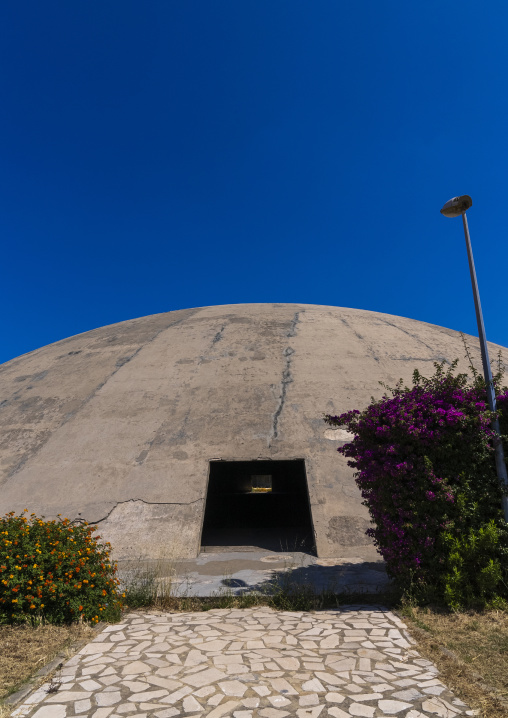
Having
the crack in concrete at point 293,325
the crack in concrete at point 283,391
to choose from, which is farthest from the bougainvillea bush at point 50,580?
the crack in concrete at point 293,325

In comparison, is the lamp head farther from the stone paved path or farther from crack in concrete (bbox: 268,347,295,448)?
the stone paved path

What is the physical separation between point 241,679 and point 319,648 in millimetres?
1045

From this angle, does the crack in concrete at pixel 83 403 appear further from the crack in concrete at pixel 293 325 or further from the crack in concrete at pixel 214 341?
the crack in concrete at pixel 293 325

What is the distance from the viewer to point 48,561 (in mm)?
5457

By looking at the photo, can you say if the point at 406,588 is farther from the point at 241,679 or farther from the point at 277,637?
the point at 241,679

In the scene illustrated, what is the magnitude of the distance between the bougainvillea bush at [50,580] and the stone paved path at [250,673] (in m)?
0.40

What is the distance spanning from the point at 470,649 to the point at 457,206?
613 cm

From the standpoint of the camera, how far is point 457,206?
738 centimetres

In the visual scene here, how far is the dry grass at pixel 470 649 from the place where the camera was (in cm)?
352

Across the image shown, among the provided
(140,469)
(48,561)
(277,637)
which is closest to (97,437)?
(140,469)

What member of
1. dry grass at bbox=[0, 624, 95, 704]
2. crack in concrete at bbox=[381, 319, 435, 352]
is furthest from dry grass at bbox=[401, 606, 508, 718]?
crack in concrete at bbox=[381, 319, 435, 352]

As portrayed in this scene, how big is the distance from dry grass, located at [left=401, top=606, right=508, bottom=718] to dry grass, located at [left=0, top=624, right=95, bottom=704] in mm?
3574

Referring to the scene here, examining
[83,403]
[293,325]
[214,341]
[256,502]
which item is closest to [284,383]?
[214,341]

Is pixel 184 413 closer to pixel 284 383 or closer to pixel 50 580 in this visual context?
pixel 284 383
